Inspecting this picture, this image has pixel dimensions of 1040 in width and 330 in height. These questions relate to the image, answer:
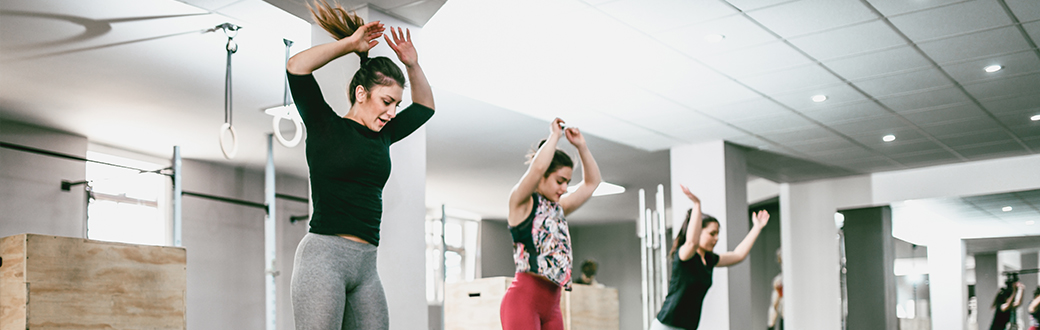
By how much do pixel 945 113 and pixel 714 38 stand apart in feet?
10.2

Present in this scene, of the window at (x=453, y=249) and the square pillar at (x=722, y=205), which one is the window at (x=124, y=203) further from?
the square pillar at (x=722, y=205)

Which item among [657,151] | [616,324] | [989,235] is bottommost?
[616,324]

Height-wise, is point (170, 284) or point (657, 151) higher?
point (657, 151)

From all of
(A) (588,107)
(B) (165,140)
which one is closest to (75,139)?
(B) (165,140)

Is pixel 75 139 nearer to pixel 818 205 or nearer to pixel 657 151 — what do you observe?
pixel 657 151

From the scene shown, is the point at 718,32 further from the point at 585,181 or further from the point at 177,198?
the point at 177,198

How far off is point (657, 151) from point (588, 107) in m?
2.05

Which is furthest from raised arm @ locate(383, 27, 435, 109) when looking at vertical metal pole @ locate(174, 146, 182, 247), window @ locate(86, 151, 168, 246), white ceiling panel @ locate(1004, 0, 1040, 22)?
window @ locate(86, 151, 168, 246)

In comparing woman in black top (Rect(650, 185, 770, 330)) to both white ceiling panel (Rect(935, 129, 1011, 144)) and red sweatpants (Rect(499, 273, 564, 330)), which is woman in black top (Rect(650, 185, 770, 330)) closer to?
red sweatpants (Rect(499, 273, 564, 330))

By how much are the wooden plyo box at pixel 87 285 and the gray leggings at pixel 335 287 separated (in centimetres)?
155

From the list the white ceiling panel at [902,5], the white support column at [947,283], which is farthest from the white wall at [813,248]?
the white ceiling panel at [902,5]

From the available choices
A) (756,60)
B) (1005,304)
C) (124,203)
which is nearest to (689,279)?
(756,60)

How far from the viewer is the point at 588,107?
7.03 meters

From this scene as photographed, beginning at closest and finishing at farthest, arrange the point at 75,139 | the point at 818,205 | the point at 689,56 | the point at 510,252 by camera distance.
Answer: the point at 689,56, the point at 75,139, the point at 818,205, the point at 510,252
